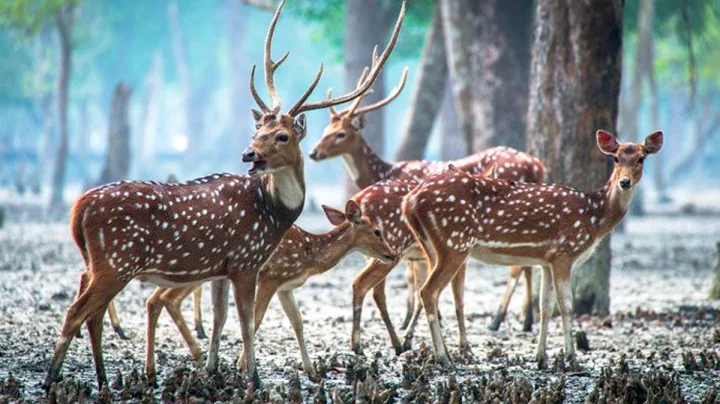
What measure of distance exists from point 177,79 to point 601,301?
199 feet

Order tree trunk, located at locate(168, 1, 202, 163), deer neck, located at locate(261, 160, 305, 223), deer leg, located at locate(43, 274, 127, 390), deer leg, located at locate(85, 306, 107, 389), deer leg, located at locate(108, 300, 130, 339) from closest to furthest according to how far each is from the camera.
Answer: deer leg, located at locate(43, 274, 127, 390) < deer leg, located at locate(85, 306, 107, 389) < deer neck, located at locate(261, 160, 305, 223) < deer leg, located at locate(108, 300, 130, 339) < tree trunk, located at locate(168, 1, 202, 163)

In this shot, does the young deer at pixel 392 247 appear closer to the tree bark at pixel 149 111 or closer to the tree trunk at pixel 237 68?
the tree bark at pixel 149 111

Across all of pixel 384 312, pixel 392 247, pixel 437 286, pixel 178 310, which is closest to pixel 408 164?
pixel 384 312

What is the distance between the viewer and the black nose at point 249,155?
284 inches

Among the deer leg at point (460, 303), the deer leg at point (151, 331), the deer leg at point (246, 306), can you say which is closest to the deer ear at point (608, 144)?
the deer leg at point (460, 303)

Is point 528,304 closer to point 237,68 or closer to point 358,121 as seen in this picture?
point 358,121

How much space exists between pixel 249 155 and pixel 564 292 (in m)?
2.73

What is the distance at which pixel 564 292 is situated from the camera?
28.5 ft

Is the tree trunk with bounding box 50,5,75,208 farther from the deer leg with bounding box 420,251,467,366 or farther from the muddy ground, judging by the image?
the deer leg with bounding box 420,251,467,366

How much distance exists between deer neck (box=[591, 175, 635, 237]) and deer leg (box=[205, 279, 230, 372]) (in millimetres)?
2868

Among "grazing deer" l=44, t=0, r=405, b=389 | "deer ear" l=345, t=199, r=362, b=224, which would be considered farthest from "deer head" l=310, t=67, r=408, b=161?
"grazing deer" l=44, t=0, r=405, b=389

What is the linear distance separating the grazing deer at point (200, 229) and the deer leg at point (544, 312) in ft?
6.69

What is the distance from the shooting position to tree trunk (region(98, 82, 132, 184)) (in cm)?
2684

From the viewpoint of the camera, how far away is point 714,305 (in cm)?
1207
